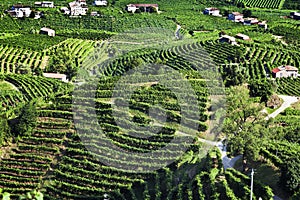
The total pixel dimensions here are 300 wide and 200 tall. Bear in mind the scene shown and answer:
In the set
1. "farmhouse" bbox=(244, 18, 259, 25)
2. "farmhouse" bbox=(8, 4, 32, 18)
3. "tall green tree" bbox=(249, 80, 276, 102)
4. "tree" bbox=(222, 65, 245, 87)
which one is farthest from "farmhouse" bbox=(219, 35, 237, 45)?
"farmhouse" bbox=(8, 4, 32, 18)

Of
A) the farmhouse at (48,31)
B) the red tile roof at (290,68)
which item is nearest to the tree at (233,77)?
the red tile roof at (290,68)

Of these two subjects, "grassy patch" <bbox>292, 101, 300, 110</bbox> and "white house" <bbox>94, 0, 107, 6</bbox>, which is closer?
"grassy patch" <bbox>292, 101, 300, 110</bbox>

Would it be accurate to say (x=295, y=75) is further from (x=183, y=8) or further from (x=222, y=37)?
(x=183, y=8)

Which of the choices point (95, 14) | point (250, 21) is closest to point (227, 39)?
point (250, 21)

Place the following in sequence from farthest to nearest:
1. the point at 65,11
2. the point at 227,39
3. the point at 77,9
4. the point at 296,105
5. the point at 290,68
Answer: the point at 65,11, the point at 77,9, the point at 227,39, the point at 290,68, the point at 296,105

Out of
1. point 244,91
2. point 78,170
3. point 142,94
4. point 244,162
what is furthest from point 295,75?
point 78,170

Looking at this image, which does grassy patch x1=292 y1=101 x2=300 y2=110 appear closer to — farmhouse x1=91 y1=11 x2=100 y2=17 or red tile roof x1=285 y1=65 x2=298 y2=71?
red tile roof x1=285 y1=65 x2=298 y2=71

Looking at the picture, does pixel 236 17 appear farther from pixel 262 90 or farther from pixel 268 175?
pixel 268 175
